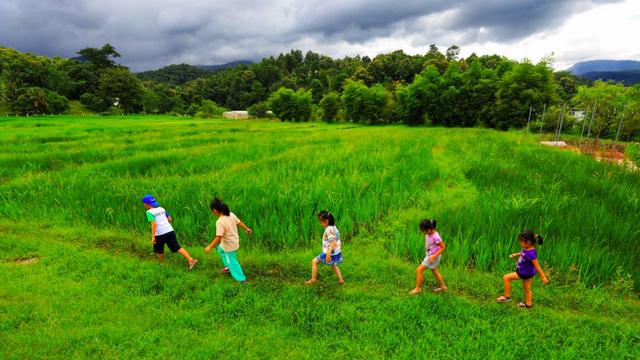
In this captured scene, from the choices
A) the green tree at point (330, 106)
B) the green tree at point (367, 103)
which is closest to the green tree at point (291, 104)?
the green tree at point (330, 106)

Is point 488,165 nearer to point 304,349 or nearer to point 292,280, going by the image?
point 292,280

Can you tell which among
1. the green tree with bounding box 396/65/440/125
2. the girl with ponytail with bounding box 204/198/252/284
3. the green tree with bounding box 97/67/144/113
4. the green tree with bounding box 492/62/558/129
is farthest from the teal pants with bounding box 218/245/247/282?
the green tree with bounding box 97/67/144/113

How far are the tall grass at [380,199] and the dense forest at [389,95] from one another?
40.2 ft

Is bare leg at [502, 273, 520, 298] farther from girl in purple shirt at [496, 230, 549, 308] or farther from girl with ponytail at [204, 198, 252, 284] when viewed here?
girl with ponytail at [204, 198, 252, 284]

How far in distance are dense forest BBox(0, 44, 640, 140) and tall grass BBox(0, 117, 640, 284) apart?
482 inches

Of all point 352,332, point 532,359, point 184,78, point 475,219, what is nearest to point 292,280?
point 352,332

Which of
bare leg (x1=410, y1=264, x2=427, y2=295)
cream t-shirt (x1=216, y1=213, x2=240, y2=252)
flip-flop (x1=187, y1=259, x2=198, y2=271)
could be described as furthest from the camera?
flip-flop (x1=187, y1=259, x2=198, y2=271)

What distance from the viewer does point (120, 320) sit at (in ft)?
13.2

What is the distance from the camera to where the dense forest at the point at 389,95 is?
3225cm

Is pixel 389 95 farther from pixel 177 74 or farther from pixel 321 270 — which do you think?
pixel 177 74

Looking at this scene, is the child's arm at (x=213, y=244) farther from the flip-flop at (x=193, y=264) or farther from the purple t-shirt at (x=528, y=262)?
the purple t-shirt at (x=528, y=262)

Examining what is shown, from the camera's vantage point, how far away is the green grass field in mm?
3686

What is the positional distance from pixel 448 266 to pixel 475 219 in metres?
1.46

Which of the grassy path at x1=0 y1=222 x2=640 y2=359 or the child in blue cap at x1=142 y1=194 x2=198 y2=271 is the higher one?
the child in blue cap at x1=142 y1=194 x2=198 y2=271
